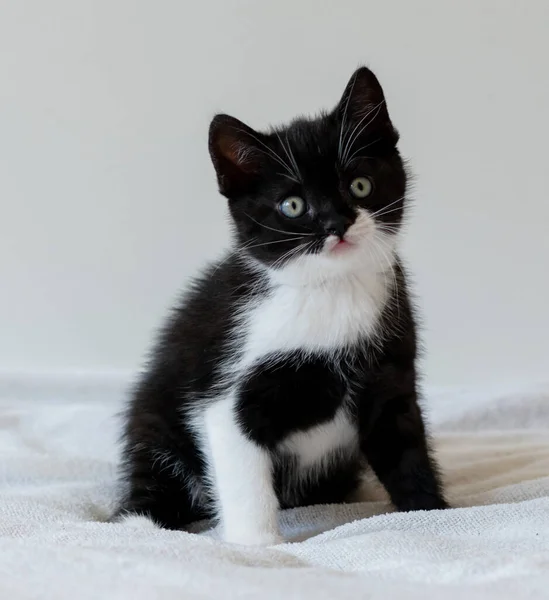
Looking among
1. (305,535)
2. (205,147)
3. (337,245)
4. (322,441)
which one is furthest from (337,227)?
(205,147)

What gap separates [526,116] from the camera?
1856mm

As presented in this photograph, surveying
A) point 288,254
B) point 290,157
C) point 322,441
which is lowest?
point 322,441

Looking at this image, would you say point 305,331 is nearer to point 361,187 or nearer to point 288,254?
point 288,254

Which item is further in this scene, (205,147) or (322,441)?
(205,147)

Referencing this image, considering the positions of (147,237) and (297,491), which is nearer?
(297,491)

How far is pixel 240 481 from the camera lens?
107 centimetres

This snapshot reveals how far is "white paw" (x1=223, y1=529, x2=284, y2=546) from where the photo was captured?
3.37 feet

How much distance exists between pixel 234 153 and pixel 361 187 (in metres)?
0.19

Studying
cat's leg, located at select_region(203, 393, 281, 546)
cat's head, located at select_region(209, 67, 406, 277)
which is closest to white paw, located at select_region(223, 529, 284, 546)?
cat's leg, located at select_region(203, 393, 281, 546)

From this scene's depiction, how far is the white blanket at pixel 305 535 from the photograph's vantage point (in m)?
0.69

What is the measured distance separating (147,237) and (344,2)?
740mm

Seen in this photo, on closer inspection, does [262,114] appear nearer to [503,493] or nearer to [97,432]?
[97,432]

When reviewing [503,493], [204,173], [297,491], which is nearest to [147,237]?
[204,173]

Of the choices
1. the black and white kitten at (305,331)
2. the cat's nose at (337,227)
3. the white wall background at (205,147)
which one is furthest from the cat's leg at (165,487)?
the white wall background at (205,147)
